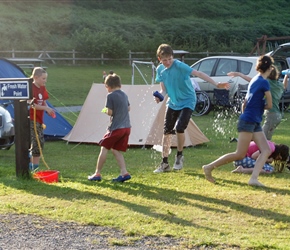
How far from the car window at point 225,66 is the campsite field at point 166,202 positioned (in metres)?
9.81

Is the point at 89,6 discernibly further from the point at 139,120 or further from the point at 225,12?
the point at 139,120

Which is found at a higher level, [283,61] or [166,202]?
[283,61]

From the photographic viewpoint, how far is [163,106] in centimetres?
1238

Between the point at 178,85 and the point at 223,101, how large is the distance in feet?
33.2

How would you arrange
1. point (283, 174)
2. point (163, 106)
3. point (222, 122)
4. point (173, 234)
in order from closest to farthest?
point (173, 234) → point (283, 174) → point (163, 106) → point (222, 122)

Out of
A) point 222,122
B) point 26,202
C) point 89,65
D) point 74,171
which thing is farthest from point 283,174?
point 89,65

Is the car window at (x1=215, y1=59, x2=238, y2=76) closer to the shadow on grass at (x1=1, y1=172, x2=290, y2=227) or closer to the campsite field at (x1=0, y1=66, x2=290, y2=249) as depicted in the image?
the campsite field at (x1=0, y1=66, x2=290, y2=249)

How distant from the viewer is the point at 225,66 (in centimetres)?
2080

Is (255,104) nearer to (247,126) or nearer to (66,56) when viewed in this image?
(247,126)

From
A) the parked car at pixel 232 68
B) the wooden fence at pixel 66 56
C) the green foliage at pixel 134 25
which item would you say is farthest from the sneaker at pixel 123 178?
the green foliage at pixel 134 25

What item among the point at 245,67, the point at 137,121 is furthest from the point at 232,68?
the point at 137,121

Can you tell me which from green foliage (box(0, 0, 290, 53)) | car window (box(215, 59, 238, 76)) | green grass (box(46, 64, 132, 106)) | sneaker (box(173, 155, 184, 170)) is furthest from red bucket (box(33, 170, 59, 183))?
green foliage (box(0, 0, 290, 53))

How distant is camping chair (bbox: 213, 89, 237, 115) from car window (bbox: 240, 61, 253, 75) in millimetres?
1115

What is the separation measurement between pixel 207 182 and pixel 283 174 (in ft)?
4.36
